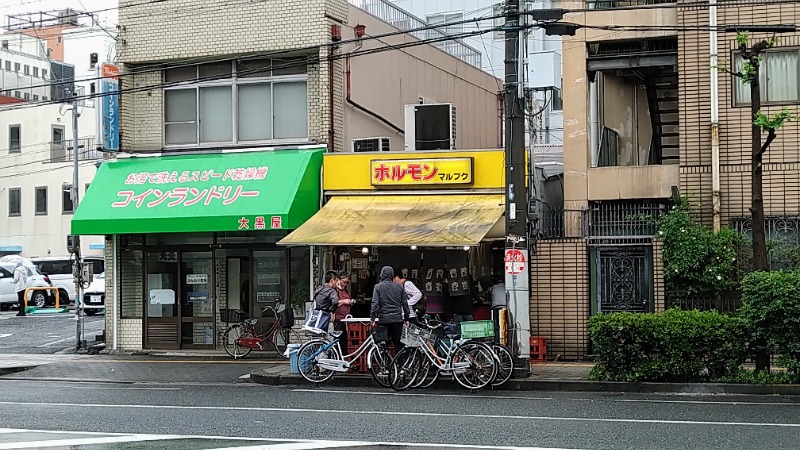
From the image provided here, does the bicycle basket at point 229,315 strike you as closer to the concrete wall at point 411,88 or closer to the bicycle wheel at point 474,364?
the concrete wall at point 411,88

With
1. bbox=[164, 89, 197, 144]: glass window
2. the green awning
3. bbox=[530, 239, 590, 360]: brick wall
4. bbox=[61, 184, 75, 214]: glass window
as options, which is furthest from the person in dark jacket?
bbox=[61, 184, 75, 214]: glass window

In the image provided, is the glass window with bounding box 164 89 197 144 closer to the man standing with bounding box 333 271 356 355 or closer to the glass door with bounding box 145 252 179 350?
the glass door with bounding box 145 252 179 350

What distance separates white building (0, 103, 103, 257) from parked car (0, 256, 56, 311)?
10930 mm

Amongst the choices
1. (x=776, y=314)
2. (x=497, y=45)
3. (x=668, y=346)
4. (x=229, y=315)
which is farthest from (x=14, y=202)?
(x=776, y=314)

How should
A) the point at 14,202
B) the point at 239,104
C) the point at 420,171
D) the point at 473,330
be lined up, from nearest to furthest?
the point at 473,330
the point at 420,171
the point at 239,104
the point at 14,202

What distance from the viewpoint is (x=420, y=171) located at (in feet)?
67.5

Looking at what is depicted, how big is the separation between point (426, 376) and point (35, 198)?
4110 centimetres

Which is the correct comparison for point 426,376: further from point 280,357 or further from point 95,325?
point 95,325

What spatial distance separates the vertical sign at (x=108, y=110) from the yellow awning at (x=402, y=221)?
18.7 feet

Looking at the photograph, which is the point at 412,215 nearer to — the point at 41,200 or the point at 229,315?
the point at 229,315

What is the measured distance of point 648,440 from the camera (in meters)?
Result: 10.1

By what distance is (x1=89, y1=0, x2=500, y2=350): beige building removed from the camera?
2175 centimetres

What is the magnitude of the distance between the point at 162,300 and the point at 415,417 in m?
12.3

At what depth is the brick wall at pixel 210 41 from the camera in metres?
21.8
